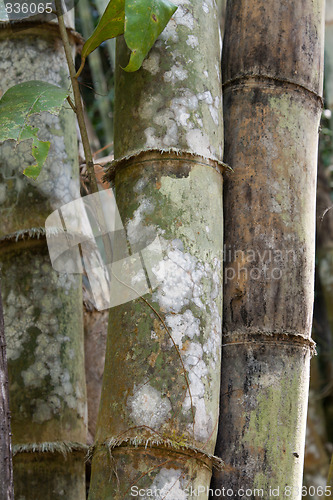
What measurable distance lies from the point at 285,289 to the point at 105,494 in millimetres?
461

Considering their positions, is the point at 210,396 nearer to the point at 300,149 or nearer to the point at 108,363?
the point at 108,363

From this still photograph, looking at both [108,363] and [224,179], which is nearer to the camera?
[108,363]

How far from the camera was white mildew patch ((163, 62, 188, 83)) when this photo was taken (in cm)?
120

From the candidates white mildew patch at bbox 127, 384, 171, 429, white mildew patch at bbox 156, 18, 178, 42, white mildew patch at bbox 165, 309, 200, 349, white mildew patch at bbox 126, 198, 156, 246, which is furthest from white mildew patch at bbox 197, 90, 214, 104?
white mildew patch at bbox 127, 384, 171, 429

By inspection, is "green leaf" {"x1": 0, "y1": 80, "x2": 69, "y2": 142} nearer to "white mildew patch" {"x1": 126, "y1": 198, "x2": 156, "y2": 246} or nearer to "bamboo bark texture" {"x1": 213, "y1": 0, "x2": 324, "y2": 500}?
"white mildew patch" {"x1": 126, "y1": 198, "x2": 156, "y2": 246}

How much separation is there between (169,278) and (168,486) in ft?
1.04

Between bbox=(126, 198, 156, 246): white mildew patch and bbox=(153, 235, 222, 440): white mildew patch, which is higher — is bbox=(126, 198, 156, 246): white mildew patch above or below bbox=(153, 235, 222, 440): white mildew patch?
above

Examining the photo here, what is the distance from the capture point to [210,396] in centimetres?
109

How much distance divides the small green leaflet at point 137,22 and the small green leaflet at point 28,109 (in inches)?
5.2

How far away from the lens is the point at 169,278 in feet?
3.62

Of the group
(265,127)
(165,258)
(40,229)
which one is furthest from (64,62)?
(165,258)

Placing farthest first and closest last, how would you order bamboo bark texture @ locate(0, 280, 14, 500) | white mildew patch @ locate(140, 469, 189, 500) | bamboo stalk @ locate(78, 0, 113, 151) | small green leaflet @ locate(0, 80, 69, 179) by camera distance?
bamboo stalk @ locate(78, 0, 113, 151) < small green leaflet @ locate(0, 80, 69, 179) < white mildew patch @ locate(140, 469, 189, 500) < bamboo bark texture @ locate(0, 280, 14, 500)

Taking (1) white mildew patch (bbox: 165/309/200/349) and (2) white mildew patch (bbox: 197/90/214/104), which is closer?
(1) white mildew patch (bbox: 165/309/200/349)

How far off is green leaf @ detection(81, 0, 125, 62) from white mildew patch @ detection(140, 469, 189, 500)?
2.39ft
